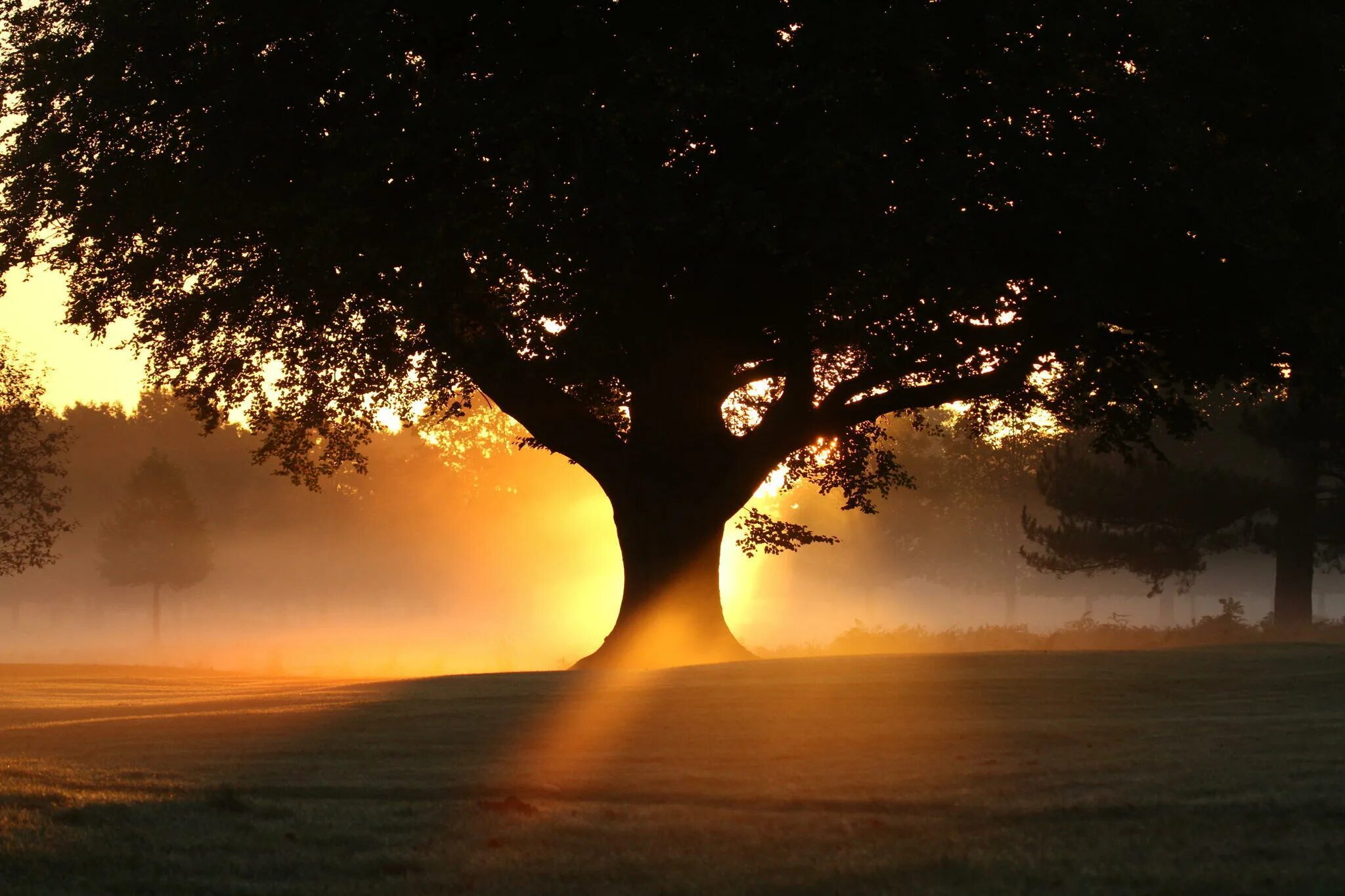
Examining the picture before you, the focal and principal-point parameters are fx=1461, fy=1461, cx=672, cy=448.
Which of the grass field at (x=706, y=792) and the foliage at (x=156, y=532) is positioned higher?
the foliage at (x=156, y=532)

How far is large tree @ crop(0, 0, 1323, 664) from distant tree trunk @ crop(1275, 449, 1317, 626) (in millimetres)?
Result: 18831

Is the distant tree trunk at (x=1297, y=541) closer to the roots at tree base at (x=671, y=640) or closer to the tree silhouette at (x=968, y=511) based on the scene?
the tree silhouette at (x=968, y=511)

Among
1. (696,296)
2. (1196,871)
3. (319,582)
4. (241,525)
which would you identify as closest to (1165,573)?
(696,296)

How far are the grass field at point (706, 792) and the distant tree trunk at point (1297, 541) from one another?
26.6m

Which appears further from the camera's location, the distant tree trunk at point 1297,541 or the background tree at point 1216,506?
the distant tree trunk at point 1297,541

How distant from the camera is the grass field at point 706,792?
5.56m

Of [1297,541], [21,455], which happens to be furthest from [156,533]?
[1297,541]

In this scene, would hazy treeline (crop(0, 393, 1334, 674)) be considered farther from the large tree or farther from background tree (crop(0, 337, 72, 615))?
the large tree

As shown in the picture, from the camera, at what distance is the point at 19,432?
37969 mm

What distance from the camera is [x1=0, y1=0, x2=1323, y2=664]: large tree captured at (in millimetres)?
15453

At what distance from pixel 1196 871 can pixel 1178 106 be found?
11.9m

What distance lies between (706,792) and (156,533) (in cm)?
6695

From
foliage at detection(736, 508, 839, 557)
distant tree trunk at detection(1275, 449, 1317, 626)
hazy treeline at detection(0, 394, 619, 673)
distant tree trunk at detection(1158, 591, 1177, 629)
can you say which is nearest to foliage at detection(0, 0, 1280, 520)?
foliage at detection(736, 508, 839, 557)

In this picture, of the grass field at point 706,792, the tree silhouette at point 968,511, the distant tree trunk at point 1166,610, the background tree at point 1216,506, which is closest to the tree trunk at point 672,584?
the grass field at point 706,792
